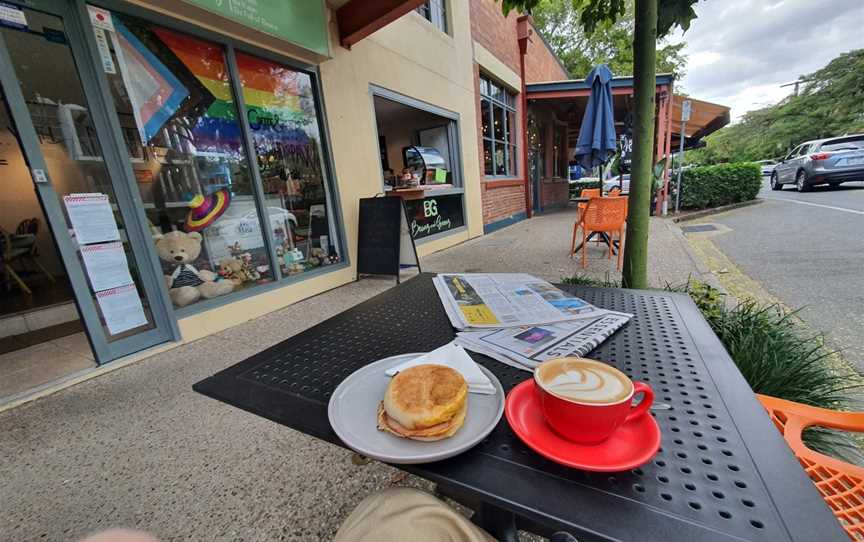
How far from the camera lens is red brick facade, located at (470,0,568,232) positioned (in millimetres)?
Result: 6016

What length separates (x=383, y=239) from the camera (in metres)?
3.44

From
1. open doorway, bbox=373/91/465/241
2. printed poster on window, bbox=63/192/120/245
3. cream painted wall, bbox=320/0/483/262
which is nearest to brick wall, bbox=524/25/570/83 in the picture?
cream painted wall, bbox=320/0/483/262

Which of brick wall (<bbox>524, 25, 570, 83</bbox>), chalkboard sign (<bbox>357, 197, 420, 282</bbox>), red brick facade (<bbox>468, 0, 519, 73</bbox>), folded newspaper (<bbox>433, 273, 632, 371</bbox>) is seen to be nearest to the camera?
folded newspaper (<bbox>433, 273, 632, 371</bbox>)

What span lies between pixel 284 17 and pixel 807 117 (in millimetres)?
40268

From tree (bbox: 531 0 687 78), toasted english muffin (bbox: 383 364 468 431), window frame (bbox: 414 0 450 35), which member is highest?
tree (bbox: 531 0 687 78)

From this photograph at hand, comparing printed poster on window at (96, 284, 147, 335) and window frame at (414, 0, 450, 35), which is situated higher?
window frame at (414, 0, 450, 35)

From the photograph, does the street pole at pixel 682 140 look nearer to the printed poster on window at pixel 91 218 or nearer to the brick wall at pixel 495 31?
the brick wall at pixel 495 31

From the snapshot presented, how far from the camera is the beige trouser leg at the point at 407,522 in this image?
0.57 m

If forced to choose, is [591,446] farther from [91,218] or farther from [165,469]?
[91,218]

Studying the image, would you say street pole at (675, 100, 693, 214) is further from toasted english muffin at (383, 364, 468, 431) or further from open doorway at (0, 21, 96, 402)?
open doorway at (0, 21, 96, 402)

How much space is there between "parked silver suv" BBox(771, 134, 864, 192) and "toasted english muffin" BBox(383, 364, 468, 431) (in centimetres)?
1336

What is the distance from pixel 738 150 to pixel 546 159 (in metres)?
37.4

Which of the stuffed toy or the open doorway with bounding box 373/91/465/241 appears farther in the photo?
the open doorway with bounding box 373/91/465/241

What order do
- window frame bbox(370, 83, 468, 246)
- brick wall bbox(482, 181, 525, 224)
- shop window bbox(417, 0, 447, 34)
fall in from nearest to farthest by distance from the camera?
window frame bbox(370, 83, 468, 246), shop window bbox(417, 0, 447, 34), brick wall bbox(482, 181, 525, 224)
